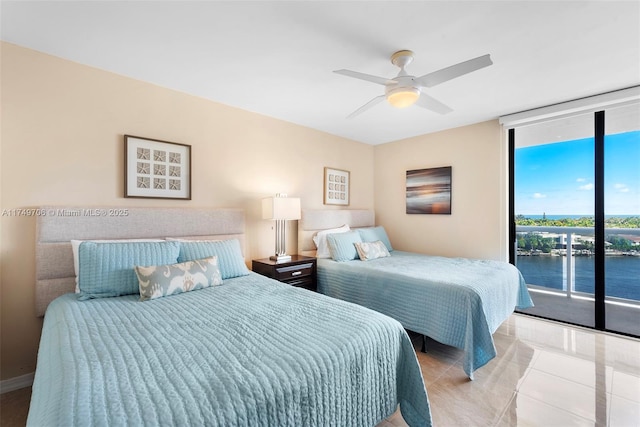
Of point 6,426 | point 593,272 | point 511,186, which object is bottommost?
point 6,426

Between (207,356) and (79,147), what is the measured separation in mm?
2156

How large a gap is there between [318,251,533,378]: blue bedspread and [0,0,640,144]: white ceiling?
5.85 feet

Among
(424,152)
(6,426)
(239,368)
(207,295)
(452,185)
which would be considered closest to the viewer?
(239,368)

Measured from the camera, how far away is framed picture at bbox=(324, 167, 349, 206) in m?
4.10

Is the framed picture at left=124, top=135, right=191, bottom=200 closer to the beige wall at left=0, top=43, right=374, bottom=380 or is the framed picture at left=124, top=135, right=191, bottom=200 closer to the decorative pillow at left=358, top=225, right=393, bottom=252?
the beige wall at left=0, top=43, right=374, bottom=380

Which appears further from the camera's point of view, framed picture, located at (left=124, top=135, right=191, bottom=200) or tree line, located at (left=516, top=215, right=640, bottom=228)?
tree line, located at (left=516, top=215, right=640, bottom=228)

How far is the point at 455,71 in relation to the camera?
5.90 feet

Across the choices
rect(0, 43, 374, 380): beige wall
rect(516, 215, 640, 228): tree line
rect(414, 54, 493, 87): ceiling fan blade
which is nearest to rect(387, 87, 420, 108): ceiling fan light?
rect(414, 54, 493, 87): ceiling fan blade

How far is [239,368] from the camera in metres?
1.04

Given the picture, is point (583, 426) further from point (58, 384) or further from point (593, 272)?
point (58, 384)

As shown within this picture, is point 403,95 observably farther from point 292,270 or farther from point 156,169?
point 156,169

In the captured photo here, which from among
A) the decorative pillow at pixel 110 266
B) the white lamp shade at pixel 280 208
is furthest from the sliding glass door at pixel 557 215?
the decorative pillow at pixel 110 266

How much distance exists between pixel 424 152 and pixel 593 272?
95.0 inches

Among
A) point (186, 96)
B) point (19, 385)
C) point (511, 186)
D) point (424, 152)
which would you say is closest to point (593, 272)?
point (511, 186)
